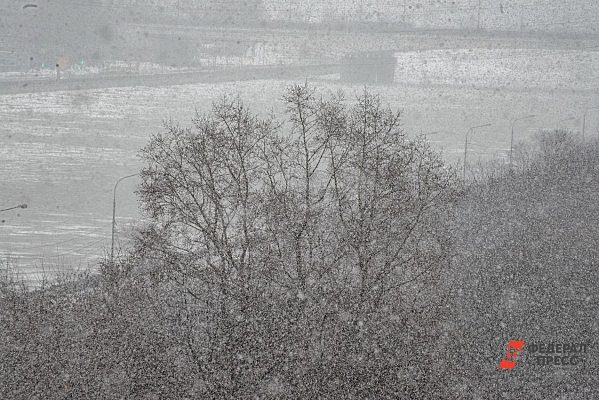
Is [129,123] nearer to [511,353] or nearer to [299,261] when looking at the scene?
[299,261]

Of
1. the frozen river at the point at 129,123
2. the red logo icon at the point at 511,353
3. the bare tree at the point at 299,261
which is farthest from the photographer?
the frozen river at the point at 129,123

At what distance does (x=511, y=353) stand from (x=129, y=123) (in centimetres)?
5346

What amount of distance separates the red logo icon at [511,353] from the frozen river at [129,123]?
9.09 m

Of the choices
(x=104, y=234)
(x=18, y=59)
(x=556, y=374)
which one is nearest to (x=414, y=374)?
(x=556, y=374)

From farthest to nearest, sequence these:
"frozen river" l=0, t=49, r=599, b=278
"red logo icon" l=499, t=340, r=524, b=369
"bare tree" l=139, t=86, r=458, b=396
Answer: "frozen river" l=0, t=49, r=599, b=278
"red logo icon" l=499, t=340, r=524, b=369
"bare tree" l=139, t=86, r=458, b=396

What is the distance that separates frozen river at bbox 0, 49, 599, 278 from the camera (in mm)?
23297

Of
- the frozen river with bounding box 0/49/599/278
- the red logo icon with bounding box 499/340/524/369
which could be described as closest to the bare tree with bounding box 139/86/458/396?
the red logo icon with bounding box 499/340/524/369

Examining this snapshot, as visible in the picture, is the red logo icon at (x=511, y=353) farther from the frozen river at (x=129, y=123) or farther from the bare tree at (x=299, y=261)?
the frozen river at (x=129, y=123)

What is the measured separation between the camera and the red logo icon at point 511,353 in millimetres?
9077

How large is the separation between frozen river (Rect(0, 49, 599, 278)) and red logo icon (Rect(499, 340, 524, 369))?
9092 mm

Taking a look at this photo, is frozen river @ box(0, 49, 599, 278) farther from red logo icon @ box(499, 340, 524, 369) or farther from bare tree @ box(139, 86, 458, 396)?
red logo icon @ box(499, 340, 524, 369)

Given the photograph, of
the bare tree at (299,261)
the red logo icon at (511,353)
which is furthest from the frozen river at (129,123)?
the red logo icon at (511,353)

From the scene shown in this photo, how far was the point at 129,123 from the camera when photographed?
6034 cm

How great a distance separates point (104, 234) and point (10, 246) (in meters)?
3.06
